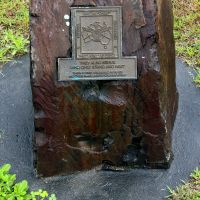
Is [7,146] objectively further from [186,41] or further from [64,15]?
[186,41]

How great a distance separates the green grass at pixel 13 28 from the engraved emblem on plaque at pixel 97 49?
6.08 feet

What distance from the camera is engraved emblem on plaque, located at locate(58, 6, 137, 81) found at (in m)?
3.78

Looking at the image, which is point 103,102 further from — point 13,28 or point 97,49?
point 13,28

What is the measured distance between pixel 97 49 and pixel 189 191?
1268mm

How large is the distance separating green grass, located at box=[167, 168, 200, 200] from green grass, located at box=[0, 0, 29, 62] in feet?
7.91

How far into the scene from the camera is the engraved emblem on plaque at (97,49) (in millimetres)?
3783

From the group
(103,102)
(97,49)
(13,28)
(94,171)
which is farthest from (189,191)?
(13,28)

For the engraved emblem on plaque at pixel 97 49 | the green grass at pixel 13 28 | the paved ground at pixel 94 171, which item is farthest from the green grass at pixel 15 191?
the green grass at pixel 13 28

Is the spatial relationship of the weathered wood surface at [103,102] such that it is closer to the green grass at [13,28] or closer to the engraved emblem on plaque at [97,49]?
the engraved emblem on plaque at [97,49]

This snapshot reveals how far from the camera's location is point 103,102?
393 cm

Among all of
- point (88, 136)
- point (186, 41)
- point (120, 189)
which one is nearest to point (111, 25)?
point (88, 136)

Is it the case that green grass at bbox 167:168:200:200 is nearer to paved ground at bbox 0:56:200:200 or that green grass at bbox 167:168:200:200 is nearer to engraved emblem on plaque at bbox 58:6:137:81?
paved ground at bbox 0:56:200:200

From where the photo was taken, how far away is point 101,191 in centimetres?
405

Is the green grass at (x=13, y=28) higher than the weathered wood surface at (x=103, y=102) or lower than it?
higher
